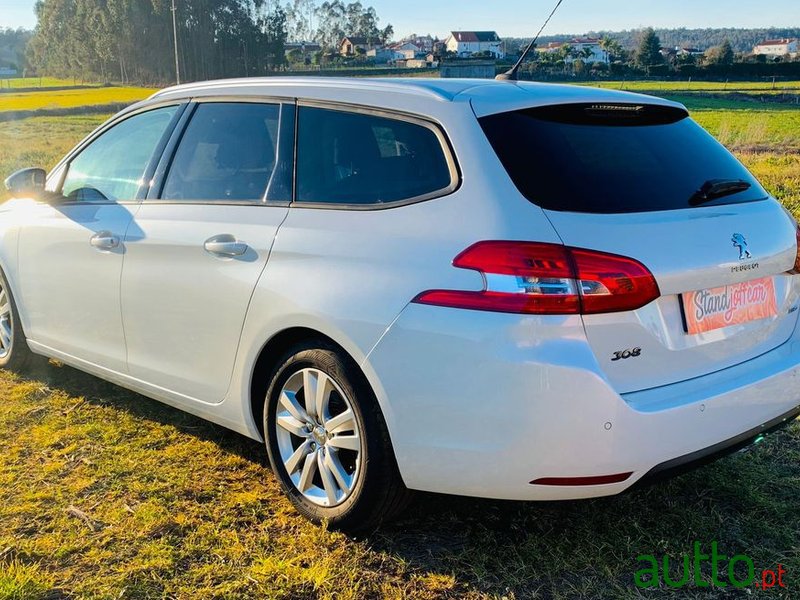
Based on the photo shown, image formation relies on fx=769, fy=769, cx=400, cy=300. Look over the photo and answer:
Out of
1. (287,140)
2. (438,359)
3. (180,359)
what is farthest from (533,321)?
(180,359)

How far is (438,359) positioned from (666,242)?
0.83m

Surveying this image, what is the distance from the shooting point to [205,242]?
10.8 ft

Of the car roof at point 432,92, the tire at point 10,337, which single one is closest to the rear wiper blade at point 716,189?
the car roof at point 432,92

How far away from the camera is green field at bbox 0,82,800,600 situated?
8.93 ft

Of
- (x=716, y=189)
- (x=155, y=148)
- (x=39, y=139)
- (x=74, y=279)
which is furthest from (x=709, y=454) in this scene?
(x=39, y=139)

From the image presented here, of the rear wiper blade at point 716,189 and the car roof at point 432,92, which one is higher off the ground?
the car roof at point 432,92

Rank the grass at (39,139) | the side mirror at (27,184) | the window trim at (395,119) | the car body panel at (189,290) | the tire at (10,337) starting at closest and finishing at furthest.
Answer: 1. the window trim at (395,119)
2. the car body panel at (189,290)
3. the side mirror at (27,184)
4. the tire at (10,337)
5. the grass at (39,139)

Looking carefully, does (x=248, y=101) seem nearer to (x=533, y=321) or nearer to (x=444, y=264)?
(x=444, y=264)

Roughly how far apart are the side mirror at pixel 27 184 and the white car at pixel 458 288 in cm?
112

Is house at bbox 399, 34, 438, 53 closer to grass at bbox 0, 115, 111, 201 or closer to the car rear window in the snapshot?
grass at bbox 0, 115, 111, 201

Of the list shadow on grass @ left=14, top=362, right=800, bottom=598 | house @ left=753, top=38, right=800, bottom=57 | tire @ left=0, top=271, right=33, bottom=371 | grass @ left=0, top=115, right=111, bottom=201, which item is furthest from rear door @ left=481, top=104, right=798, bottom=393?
house @ left=753, top=38, right=800, bottom=57

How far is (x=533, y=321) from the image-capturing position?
7.72 feet

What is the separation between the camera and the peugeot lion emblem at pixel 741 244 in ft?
8.79

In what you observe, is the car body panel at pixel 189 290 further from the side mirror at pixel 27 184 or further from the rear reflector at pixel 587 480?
the rear reflector at pixel 587 480
